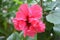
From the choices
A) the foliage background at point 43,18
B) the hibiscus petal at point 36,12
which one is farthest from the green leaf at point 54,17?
the hibiscus petal at point 36,12

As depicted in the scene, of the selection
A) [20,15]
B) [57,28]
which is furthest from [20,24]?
[57,28]

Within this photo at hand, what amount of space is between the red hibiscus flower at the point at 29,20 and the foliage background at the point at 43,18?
87mm

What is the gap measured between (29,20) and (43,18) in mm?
188

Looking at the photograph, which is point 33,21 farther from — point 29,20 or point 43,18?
point 43,18

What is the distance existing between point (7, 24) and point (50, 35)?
228 millimetres

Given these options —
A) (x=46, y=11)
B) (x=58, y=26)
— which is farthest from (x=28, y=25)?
(x=46, y=11)

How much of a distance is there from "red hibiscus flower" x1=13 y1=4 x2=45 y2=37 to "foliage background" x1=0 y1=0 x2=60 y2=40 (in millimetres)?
87

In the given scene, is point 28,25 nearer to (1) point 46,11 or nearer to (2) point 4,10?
(1) point 46,11

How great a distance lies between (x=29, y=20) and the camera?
0.56 meters

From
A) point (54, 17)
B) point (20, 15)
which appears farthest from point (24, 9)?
point (54, 17)

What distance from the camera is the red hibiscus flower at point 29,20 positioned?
549mm

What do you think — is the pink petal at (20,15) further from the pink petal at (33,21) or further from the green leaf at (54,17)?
the green leaf at (54,17)

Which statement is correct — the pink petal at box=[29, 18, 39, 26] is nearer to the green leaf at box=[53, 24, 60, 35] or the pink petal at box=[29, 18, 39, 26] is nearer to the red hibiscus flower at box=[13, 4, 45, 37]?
the red hibiscus flower at box=[13, 4, 45, 37]

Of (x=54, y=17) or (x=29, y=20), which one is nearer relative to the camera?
(x=29, y=20)
